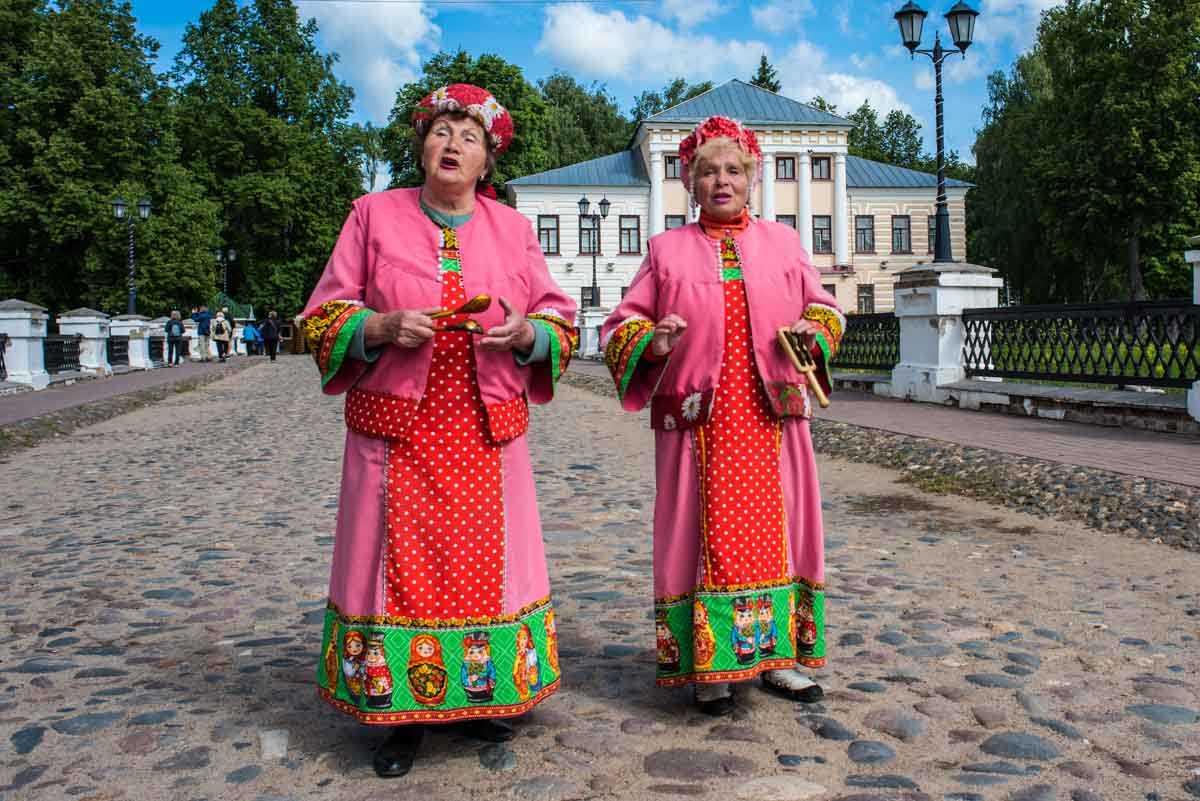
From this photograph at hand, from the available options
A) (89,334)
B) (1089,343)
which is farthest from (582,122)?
(1089,343)

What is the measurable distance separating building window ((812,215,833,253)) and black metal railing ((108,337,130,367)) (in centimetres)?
3022

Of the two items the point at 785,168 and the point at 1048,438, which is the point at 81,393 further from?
the point at 785,168

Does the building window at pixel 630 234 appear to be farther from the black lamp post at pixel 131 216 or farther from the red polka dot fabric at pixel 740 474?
the red polka dot fabric at pixel 740 474

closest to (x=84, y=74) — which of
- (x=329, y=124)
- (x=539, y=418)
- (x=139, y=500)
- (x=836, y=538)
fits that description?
(x=329, y=124)

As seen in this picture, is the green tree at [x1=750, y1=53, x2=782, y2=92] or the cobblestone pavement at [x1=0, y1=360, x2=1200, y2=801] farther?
the green tree at [x1=750, y1=53, x2=782, y2=92]

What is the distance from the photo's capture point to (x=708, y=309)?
3.22 meters

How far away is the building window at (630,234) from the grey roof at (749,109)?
4556mm

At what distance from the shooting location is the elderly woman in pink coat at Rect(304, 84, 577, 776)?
282 centimetres

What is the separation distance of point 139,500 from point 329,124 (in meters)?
43.9

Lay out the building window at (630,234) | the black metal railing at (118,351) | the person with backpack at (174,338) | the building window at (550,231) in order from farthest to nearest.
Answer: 1. the building window at (630,234)
2. the building window at (550,231)
3. the person with backpack at (174,338)
4. the black metal railing at (118,351)

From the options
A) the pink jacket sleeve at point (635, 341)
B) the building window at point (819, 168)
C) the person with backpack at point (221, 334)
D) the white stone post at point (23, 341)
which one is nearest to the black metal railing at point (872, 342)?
the pink jacket sleeve at point (635, 341)

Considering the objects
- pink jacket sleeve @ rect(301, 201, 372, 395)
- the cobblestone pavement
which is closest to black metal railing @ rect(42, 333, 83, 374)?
the cobblestone pavement

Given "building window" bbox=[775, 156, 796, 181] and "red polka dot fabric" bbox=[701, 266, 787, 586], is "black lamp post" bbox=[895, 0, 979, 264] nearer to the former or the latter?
"red polka dot fabric" bbox=[701, 266, 787, 586]

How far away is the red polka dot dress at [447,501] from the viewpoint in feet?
9.32
